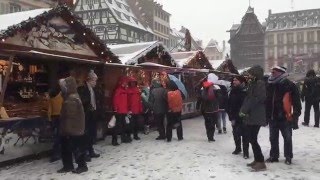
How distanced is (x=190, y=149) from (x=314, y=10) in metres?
65.3

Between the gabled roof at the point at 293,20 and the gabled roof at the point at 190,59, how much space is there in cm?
5292

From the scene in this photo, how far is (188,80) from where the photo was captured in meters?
18.3

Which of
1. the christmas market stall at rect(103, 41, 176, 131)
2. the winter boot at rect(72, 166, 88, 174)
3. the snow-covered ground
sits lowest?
the snow-covered ground

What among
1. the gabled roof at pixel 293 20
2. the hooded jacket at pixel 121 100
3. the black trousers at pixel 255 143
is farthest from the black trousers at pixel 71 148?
the gabled roof at pixel 293 20

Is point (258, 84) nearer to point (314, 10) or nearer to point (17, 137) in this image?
point (17, 137)

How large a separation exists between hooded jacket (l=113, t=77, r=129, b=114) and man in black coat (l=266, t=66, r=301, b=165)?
4069mm

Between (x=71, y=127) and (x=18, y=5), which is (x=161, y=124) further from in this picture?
(x=18, y=5)

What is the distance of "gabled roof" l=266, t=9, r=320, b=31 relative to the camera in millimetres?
65938

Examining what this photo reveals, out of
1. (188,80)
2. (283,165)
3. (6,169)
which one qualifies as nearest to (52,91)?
(6,169)

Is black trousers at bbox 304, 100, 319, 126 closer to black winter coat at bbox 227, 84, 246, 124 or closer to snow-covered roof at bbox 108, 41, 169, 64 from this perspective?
black winter coat at bbox 227, 84, 246, 124

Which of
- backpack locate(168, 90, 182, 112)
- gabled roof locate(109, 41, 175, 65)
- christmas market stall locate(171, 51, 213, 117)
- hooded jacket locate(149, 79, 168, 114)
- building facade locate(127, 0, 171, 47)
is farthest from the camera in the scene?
building facade locate(127, 0, 171, 47)

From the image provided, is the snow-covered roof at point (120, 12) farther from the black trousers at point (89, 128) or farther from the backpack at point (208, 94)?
the black trousers at point (89, 128)

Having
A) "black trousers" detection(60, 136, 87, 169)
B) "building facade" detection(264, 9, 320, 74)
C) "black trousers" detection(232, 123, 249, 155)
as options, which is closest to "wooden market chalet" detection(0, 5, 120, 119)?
"black trousers" detection(60, 136, 87, 169)

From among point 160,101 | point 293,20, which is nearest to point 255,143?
point 160,101
